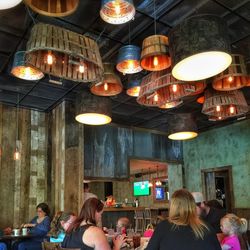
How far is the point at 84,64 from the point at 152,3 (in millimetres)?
1427

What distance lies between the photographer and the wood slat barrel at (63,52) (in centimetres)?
358

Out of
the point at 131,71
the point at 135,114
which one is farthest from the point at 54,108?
the point at 131,71

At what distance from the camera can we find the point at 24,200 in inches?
340

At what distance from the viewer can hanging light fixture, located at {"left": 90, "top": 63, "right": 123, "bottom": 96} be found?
5256 mm

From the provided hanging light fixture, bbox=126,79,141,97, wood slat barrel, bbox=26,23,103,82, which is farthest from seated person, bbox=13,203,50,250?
wood slat barrel, bbox=26,23,103,82

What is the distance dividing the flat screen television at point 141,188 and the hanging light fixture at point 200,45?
13683 mm

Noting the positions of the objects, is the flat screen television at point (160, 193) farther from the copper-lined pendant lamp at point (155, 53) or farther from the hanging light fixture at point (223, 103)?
the copper-lined pendant lamp at point (155, 53)

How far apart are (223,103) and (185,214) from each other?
3.29 metres

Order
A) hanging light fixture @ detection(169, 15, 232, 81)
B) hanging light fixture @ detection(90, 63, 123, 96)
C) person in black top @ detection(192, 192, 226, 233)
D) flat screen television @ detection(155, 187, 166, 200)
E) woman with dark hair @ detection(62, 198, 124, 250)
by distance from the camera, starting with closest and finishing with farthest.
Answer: woman with dark hair @ detection(62, 198, 124, 250) < hanging light fixture @ detection(169, 15, 232, 81) < person in black top @ detection(192, 192, 226, 233) < hanging light fixture @ detection(90, 63, 123, 96) < flat screen television @ detection(155, 187, 166, 200)

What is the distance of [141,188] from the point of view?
17641mm

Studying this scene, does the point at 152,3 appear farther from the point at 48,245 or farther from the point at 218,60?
the point at 48,245

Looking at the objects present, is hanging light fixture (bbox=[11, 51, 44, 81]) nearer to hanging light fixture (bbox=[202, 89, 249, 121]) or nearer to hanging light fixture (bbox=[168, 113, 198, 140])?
hanging light fixture (bbox=[202, 89, 249, 121])

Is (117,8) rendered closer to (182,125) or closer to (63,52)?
(63,52)

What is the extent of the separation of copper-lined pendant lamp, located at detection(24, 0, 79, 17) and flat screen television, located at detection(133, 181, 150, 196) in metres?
14.2
